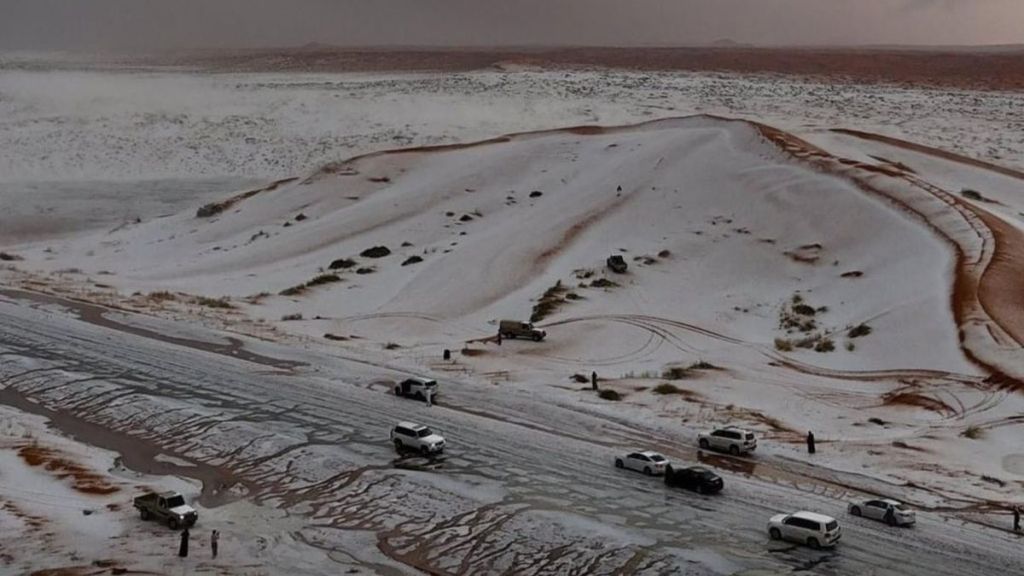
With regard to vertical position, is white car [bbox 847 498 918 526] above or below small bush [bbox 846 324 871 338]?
below

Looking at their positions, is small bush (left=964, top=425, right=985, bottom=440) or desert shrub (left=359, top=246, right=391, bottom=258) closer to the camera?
small bush (left=964, top=425, right=985, bottom=440)

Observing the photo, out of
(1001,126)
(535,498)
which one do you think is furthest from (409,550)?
(1001,126)

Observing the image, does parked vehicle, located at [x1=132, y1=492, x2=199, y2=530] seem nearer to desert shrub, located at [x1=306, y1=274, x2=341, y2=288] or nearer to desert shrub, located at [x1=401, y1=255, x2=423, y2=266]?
desert shrub, located at [x1=306, y1=274, x2=341, y2=288]

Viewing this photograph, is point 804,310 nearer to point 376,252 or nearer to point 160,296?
point 376,252

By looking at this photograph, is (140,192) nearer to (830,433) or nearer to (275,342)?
(275,342)

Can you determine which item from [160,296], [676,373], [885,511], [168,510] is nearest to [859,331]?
[676,373]

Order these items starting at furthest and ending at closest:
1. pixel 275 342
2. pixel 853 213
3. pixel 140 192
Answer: pixel 140 192 → pixel 853 213 → pixel 275 342

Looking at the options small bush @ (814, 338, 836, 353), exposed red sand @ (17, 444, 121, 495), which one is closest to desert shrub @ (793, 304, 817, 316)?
small bush @ (814, 338, 836, 353)
